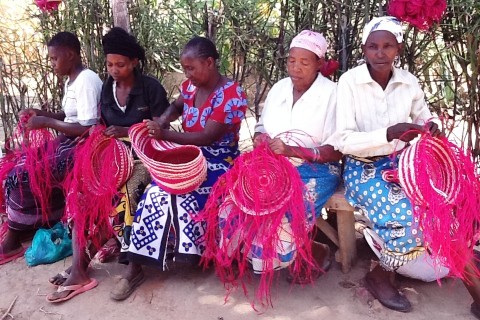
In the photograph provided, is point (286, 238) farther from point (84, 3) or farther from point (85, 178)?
point (84, 3)

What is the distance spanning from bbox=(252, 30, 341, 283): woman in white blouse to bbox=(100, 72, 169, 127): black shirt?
846 millimetres

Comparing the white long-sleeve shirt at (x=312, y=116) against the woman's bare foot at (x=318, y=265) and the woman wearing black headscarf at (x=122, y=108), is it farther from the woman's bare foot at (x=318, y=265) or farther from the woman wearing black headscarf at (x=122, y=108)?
the woman wearing black headscarf at (x=122, y=108)

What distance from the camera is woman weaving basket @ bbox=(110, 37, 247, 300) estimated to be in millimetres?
2914

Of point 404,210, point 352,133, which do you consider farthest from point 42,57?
point 404,210

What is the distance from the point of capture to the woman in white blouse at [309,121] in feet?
9.12

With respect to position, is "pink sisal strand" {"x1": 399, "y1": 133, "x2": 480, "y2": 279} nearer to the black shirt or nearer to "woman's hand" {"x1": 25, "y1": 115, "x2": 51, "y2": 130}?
the black shirt

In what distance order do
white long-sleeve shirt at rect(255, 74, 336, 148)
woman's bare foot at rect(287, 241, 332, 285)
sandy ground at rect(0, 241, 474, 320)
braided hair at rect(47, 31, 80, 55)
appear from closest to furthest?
1. sandy ground at rect(0, 241, 474, 320)
2. white long-sleeve shirt at rect(255, 74, 336, 148)
3. woman's bare foot at rect(287, 241, 332, 285)
4. braided hair at rect(47, 31, 80, 55)

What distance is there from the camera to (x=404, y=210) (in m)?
2.52

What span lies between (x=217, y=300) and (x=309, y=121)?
112cm

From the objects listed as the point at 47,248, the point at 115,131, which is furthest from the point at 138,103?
the point at 47,248

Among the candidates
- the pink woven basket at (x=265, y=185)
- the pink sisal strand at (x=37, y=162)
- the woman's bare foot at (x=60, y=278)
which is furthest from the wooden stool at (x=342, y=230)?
the pink sisal strand at (x=37, y=162)

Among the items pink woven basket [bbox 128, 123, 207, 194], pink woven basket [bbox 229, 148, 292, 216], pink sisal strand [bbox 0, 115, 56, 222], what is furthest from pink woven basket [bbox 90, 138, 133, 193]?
pink woven basket [bbox 229, 148, 292, 216]

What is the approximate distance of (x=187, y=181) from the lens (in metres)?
2.83

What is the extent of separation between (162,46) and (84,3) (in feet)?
2.35
